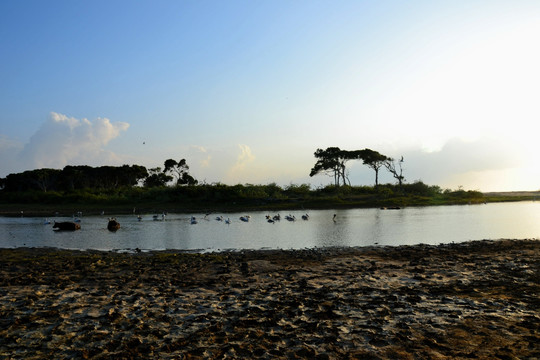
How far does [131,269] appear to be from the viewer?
1700cm

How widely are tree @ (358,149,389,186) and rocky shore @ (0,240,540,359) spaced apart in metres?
77.0

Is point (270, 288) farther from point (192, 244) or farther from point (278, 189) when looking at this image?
point (278, 189)

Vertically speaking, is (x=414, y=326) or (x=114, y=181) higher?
(x=114, y=181)

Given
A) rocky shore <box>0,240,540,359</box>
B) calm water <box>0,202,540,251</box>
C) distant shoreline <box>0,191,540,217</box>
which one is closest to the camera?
rocky shore <box>0,240,540,359</box>

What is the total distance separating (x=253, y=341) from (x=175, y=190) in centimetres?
7583

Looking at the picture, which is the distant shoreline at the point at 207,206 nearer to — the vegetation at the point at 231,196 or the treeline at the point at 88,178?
the vegetation at the point at 231,196

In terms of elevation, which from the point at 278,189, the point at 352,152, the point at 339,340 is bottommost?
the point at 339,340

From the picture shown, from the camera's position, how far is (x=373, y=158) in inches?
3716

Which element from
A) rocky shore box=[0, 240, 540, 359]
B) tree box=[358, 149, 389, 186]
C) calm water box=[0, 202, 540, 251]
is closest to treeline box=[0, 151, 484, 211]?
tree box=[358, 149, 389, 186]

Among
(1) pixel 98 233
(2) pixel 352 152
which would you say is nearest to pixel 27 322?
(1) pixel 98 233

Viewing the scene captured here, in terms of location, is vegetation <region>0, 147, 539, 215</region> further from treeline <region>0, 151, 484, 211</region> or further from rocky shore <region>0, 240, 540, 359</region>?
rocky shore <region>0, 240, 540, 359</region>

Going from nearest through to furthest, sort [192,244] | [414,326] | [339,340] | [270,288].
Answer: [339,340]
[414,326]
[270,288]
[192,244]

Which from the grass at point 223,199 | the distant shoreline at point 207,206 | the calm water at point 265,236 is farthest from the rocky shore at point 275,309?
the grass at point 223,199

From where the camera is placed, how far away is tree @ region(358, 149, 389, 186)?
93688 mm
